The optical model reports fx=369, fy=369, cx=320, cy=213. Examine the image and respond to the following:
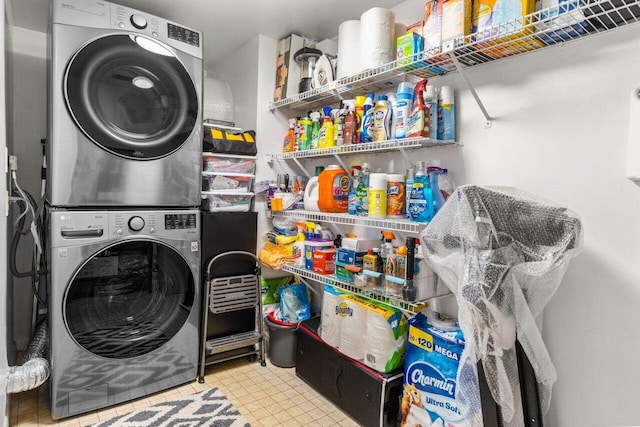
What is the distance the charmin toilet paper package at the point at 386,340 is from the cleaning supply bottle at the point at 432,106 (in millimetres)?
865

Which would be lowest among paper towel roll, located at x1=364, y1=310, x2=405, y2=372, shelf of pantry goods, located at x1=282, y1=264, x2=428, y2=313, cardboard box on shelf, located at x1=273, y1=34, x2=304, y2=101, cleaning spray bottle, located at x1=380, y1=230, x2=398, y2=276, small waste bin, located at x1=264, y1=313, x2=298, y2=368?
small waste bin, located at x1=264, y1=313, x2=298, y2=368

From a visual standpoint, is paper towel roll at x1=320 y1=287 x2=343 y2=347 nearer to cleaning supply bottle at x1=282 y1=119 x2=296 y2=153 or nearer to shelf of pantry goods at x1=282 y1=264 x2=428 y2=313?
shelf of pantry goods at x1=282 y1=264 x2=428 y2=313

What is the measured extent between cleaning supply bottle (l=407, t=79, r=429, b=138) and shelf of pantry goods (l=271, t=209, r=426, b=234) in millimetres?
404

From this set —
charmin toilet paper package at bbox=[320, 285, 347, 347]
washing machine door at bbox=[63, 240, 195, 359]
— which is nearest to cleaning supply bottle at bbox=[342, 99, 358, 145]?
charmin toilet paper package at bbox=[320, 285, 347, 347]

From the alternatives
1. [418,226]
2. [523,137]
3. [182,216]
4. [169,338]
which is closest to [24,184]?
[182,216]

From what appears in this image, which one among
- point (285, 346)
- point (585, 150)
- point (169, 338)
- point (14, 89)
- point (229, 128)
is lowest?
point (285, 346)

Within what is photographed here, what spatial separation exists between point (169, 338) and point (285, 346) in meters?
0.71

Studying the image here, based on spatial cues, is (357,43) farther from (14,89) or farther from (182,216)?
(14,89)

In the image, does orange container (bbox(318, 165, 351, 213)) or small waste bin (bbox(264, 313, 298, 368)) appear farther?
small waste bin (bbox(264, 313, 298, 368))

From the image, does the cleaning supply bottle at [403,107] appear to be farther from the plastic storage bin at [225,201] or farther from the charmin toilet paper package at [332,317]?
the plastic storage bin at [225,201]

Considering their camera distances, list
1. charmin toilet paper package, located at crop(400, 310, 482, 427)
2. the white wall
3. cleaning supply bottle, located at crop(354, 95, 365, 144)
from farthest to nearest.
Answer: cleaning supply bottle, located at crop(354, 95, 365, 144), charmin toilet paper package, located at crop(400, 310, 482, 427), the white wall

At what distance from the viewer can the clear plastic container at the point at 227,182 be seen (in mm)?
2306

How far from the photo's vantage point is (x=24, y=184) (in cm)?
253

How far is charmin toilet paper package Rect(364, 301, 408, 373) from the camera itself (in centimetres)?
173
